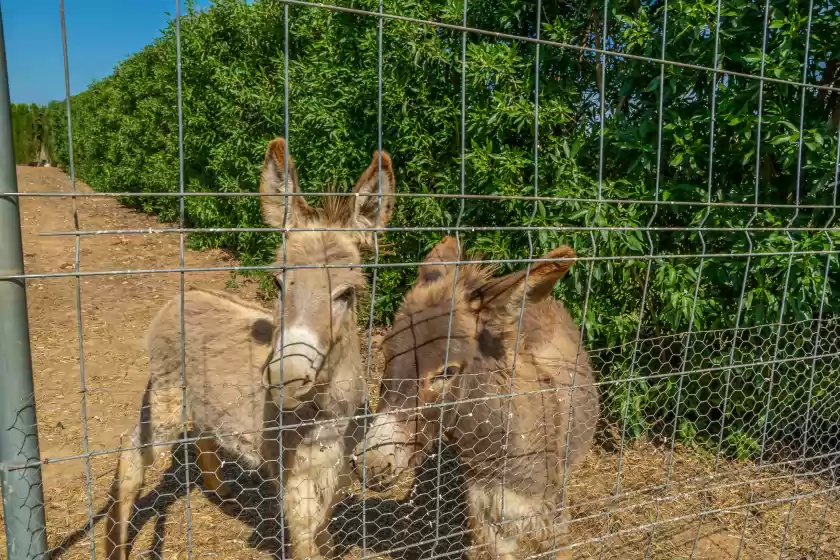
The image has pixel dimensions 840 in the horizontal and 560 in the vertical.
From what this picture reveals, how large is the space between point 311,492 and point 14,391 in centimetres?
158

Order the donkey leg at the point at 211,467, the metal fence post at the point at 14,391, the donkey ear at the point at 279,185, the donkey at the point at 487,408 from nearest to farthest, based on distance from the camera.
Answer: the metal fence post at the point at 14,391 < the donkey ear at the point at 279,185 < the donkey at the point at 487,408 < the donkey leg at the point at 211,467

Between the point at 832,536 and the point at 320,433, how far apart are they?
2972 millimetres

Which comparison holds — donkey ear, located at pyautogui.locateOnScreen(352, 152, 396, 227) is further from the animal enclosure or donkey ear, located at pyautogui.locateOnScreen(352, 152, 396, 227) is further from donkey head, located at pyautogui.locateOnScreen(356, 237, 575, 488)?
donkey head, located at pyautogui.locateOnScreen(356, 237, 575, 488)

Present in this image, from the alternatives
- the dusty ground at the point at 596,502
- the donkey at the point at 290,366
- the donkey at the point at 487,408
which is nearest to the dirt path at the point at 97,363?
the dusty ground at the point at 596,502

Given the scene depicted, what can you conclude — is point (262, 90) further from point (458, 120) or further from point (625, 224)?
point (625, 224)

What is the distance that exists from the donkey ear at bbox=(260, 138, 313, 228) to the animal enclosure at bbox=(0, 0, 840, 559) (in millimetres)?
17

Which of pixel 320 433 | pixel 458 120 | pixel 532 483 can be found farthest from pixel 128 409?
pixel 458 120

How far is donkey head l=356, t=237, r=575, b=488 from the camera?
2.21 metres

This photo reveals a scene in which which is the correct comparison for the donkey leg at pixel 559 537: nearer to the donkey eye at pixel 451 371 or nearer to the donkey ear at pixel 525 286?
the donkey eye at pixel 451 371

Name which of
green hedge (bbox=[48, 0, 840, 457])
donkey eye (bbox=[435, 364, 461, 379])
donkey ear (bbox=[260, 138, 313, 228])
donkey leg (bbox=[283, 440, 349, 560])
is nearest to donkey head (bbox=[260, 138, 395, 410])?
donkey ear (bbox=[260, 138, 313, 228])

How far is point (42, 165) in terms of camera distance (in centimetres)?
2708

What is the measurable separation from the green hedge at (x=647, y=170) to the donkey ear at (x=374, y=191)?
61cm

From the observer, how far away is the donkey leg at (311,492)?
8.87 ft

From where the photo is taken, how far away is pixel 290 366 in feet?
7.29
